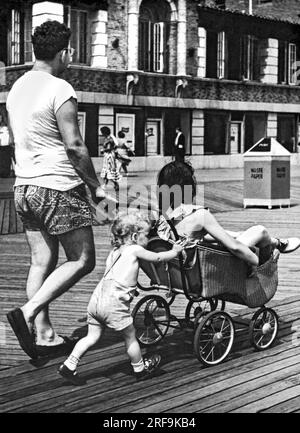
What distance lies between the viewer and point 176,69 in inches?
1169

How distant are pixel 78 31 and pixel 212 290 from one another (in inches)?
857

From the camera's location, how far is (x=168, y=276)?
5.36 meters

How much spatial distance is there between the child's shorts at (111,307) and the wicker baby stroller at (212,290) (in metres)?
0.52

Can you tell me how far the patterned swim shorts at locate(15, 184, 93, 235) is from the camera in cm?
491

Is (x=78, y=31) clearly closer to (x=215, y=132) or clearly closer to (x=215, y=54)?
(x=215, y=54)

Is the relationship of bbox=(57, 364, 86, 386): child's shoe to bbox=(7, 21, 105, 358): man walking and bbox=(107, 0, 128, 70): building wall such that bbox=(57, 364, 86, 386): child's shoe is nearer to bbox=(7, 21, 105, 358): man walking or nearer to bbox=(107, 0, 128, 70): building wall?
bbox=(7, 21, 105, 358): man walking

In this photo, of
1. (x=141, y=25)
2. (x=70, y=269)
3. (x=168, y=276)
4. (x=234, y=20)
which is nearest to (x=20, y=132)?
(x=70, y=269)

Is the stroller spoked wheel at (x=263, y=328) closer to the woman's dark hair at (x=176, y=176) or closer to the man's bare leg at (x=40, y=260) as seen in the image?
the woman's dark hair at (x=176, y=176)

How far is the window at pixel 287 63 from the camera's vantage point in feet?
111

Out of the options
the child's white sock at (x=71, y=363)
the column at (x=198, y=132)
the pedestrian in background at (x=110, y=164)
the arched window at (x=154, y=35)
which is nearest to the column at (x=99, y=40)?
the arched window at (x=154, y=35)

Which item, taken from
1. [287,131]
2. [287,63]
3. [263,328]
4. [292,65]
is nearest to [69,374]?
[263,328]

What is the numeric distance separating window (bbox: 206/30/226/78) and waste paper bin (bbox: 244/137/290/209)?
1496cm

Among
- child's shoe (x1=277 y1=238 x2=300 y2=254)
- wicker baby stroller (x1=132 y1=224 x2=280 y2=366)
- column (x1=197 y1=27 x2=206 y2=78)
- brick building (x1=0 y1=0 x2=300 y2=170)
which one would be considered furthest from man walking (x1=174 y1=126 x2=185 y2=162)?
wicker baby stroller (x1=132 y1=224 x2=280 y2=366)
